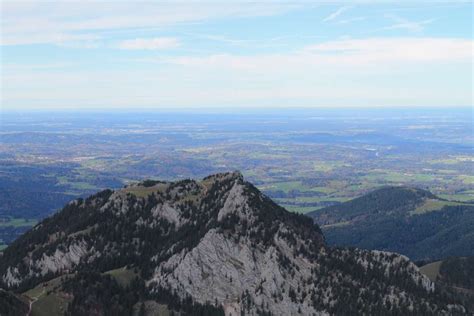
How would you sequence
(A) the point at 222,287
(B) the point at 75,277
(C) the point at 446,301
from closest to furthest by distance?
(B) the point at 75,277, (A) the point at 222,287, (C) the point at 446,301

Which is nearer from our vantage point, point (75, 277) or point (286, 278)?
point (75, 277)

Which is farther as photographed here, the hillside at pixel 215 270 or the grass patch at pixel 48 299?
the hillside at pixel 215 270

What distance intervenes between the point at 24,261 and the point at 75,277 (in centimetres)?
4136

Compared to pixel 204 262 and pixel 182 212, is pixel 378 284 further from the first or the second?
pixel 182 212

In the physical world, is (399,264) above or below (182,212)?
below

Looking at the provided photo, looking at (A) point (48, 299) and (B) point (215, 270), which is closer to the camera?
(A) point (48, 299)

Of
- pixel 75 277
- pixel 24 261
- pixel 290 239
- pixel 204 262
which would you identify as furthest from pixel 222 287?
pixel 24 261

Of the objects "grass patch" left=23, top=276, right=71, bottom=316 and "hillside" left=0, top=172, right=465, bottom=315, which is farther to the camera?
"hillside" left=0, top=172, right=465, bottom=315

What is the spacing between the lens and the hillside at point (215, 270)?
158000 millimetres

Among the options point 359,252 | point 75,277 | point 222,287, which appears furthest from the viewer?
point 359,252

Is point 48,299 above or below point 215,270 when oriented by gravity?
below

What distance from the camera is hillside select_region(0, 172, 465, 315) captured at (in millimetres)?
158000

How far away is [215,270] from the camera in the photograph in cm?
16975

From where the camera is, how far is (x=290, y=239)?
177 meters
